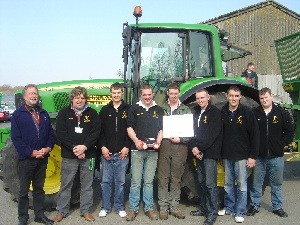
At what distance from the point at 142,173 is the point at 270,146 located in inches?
70.1

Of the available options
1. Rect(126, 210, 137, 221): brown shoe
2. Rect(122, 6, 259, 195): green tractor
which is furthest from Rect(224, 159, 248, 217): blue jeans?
Rect(126, 210, 137, 221): brown shoe

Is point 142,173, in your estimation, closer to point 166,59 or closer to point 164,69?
point 164,69

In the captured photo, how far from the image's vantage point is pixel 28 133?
482 cm

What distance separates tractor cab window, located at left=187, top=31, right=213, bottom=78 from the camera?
5.92 metres

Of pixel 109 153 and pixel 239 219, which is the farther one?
pixel 109 153

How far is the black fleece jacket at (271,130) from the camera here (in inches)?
206

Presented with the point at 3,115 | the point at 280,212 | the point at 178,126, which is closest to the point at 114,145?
the point at 178,126

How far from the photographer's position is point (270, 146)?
17.2ft

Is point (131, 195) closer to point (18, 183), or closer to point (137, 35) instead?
point (18, 183)

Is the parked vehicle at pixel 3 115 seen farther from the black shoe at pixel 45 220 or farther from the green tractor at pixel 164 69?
the black shoe at pixel 45 220

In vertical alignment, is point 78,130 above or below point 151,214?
above

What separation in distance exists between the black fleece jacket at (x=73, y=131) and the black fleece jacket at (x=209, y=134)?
1.31 m

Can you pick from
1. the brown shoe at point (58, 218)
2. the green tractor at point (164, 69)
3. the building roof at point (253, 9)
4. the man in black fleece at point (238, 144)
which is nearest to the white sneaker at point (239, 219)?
the man in black fleece at point (238, 144)

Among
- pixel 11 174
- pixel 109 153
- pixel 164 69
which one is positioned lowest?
pixel 11 174
